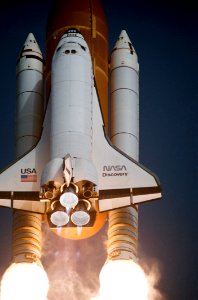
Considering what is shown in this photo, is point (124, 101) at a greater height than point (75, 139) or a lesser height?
greater

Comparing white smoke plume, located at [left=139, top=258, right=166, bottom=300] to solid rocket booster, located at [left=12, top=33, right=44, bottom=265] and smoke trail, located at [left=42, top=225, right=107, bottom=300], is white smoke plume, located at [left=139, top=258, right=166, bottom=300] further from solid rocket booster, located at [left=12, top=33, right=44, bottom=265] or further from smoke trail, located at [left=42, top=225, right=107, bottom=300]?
solid rocket booster, located at [left=12, top=33, right=44, bottom=265]

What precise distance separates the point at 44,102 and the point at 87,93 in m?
1.46

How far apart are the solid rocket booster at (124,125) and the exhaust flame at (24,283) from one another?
0.95m

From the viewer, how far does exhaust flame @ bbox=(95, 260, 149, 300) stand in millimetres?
11836

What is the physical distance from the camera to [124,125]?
13133 millimetres

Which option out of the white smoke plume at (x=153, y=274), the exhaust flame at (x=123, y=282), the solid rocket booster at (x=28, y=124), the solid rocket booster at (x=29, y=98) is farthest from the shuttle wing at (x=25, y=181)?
the white smoke plume at (x=153, y=274)

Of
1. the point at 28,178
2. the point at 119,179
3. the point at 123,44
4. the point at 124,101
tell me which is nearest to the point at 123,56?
the point at 123,44

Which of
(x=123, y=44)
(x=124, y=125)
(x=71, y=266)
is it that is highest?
(x=123, y=44)

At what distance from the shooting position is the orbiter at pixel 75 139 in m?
11.7

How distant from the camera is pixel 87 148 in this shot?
12.1 meters

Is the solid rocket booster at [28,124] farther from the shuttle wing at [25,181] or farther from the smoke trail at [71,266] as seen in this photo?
the smoke trail at [71,266]

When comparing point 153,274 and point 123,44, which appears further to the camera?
point 153,274

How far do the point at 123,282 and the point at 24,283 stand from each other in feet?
4.03

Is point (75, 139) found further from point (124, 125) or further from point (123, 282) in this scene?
point (123, 282)
